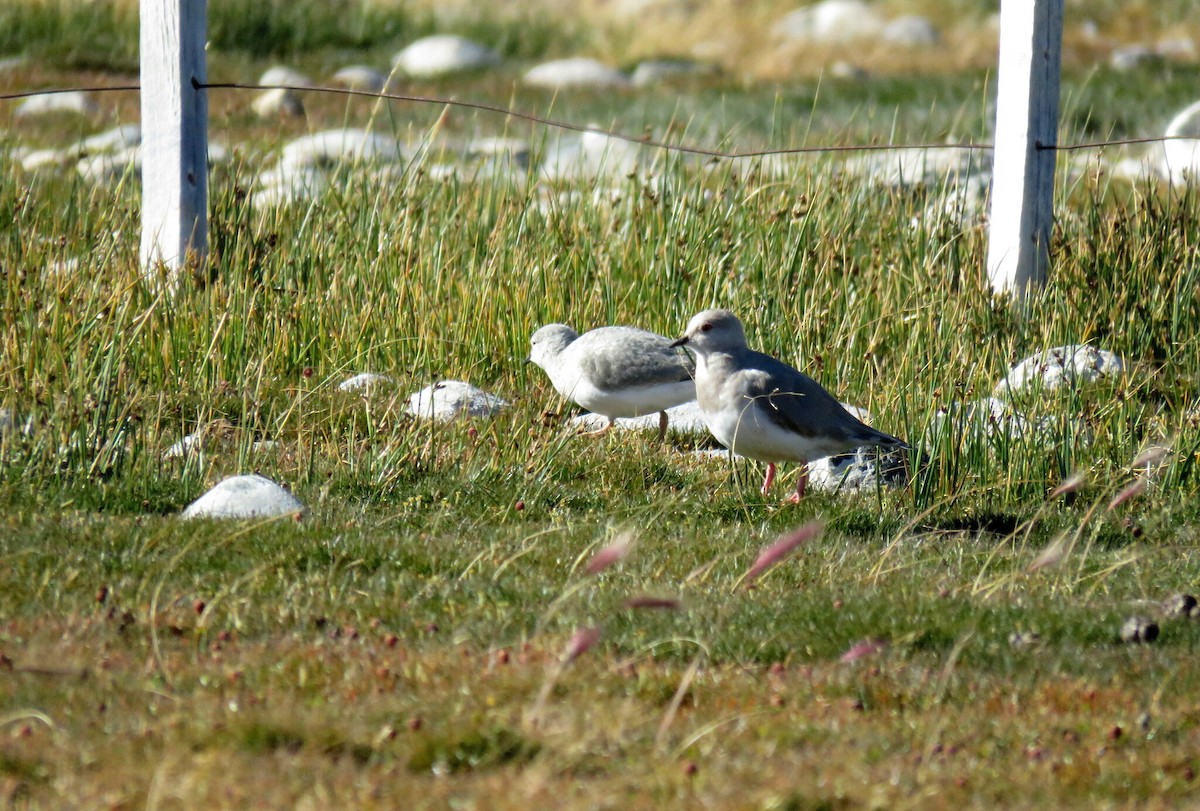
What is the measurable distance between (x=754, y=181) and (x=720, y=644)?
4.18 m

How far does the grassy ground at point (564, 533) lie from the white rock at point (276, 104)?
26.5 ft

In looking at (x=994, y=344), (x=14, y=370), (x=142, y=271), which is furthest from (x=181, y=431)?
(x=994, y=344)

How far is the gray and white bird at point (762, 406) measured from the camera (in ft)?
16.0

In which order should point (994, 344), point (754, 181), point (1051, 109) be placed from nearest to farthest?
point (994, 344) < point (1051, 109) < point (754, 181)

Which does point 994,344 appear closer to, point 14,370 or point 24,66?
point 14,370

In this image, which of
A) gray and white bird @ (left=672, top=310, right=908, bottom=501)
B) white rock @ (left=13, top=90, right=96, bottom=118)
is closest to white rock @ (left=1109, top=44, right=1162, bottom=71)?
white rock @ (left=13, top=90, right=96, bottom=118)

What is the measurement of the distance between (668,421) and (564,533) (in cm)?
183

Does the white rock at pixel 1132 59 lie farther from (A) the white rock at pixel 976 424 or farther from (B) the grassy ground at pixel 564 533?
(A) the white rock at pixel 976 424

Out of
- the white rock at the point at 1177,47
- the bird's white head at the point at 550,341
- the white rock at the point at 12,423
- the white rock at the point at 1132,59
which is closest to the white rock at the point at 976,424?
the bird's white head at the point at 550,341

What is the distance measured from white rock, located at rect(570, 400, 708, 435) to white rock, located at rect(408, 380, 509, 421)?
15.5 inches

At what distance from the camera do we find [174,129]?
6309 mm

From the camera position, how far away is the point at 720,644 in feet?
12.1

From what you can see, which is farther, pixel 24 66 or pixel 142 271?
pixel 24 66

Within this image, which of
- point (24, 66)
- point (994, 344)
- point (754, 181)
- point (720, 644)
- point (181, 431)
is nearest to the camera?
point (720, 644)
